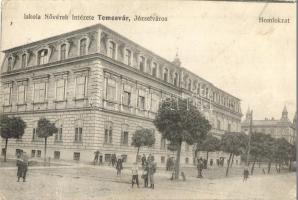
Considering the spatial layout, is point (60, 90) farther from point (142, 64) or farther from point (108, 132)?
point (142, 64)

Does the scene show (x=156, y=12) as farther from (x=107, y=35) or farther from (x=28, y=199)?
(x=28, y=199)

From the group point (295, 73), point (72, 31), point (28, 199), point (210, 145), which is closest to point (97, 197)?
point (28, 199)

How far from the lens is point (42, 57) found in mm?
11805

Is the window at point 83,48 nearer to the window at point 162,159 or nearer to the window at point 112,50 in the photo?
the window at point 112,50

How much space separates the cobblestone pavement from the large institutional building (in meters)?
1.94

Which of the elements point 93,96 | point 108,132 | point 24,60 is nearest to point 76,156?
point 108,132

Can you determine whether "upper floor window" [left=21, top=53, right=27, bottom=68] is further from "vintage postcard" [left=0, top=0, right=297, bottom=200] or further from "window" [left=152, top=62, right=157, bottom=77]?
"window" [left=152, top=62, right=157, bottom=77]

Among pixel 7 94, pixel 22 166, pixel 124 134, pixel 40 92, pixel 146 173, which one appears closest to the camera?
pixel 22 166

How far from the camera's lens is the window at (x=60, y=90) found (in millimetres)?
12102

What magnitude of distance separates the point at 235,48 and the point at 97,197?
4.27 meters

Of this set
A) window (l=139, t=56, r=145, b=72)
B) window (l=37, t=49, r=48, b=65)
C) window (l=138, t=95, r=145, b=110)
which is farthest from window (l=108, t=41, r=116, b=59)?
window (l=37, t=49, r=48, b=65)

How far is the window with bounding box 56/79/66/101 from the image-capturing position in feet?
39.7

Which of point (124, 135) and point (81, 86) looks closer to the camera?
point (81, 86)

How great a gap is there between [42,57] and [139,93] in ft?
9.66
